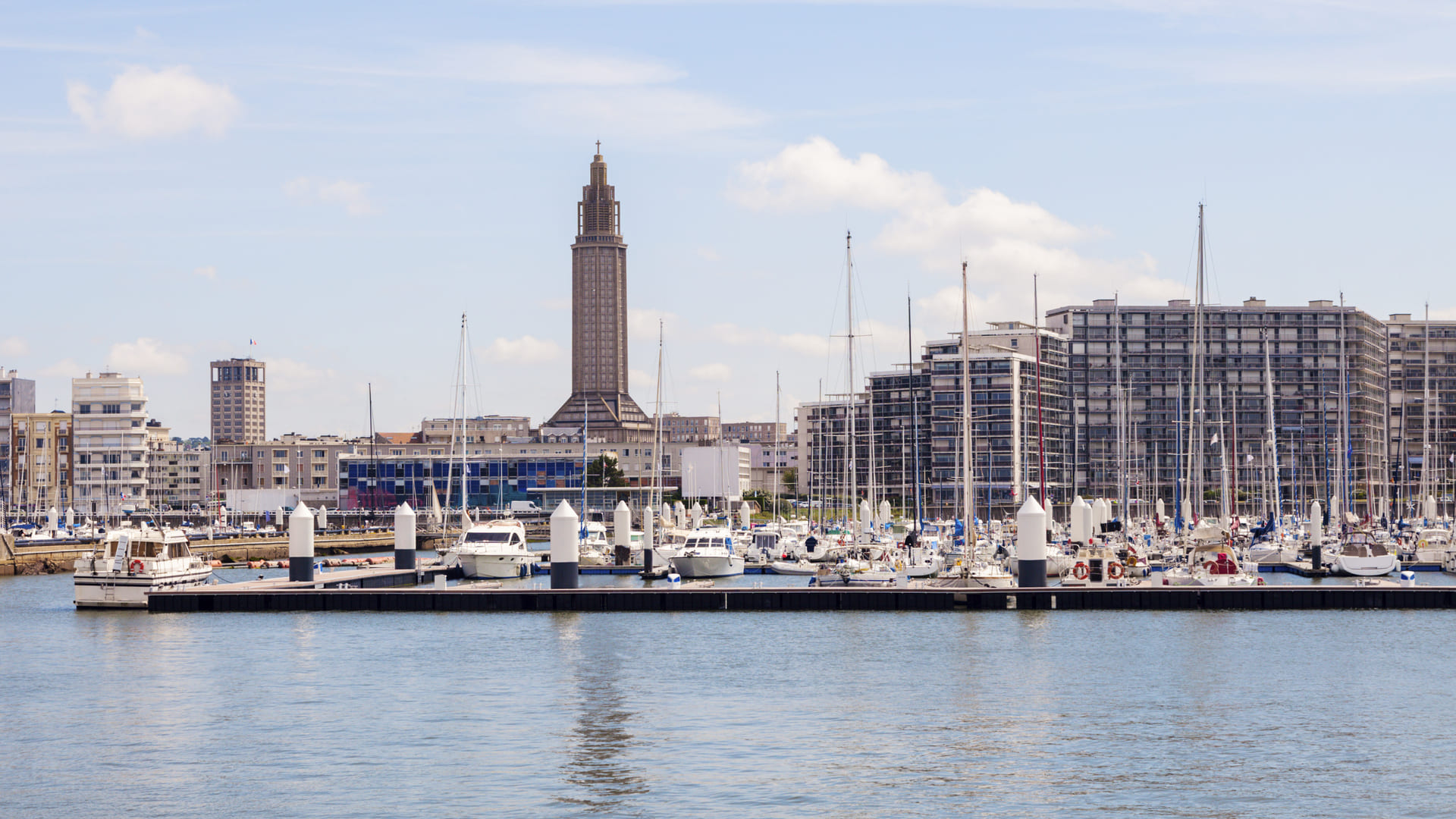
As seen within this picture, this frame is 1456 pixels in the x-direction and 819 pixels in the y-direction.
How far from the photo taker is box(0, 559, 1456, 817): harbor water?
34.9 metres

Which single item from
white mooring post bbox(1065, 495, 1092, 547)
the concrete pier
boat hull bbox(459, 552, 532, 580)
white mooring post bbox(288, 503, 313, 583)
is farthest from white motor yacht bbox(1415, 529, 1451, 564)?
white mooring post bbox(288, 503, 313, 583)

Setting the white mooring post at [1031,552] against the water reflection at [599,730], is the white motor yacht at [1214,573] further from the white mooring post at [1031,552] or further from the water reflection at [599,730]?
the water reflection at [599,730]

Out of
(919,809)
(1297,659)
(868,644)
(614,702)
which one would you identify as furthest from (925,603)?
(919,809)

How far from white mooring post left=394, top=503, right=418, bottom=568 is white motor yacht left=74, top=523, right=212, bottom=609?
17238 millimetres

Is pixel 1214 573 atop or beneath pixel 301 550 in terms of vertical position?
beneath

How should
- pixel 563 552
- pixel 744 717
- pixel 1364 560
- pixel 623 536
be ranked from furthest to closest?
pixel 623 536 < pixel 1364 560 < pixel 563 552 < pixel 744 717

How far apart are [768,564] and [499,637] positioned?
39.3 metres

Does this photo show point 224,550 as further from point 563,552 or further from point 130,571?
point 563,552

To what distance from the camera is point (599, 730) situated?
42.6 m

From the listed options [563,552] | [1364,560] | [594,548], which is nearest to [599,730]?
[563,552]

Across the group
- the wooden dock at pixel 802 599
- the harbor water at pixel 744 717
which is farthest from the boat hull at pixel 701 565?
the harbor water at pixel 744 717

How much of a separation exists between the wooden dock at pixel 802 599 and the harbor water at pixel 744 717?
3.55 ft

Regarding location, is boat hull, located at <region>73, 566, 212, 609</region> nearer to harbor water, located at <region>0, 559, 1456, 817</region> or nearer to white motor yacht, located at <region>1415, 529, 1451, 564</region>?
harbor water, located at <region>0, 559, 1456, 817</region>

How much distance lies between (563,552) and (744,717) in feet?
94.3
